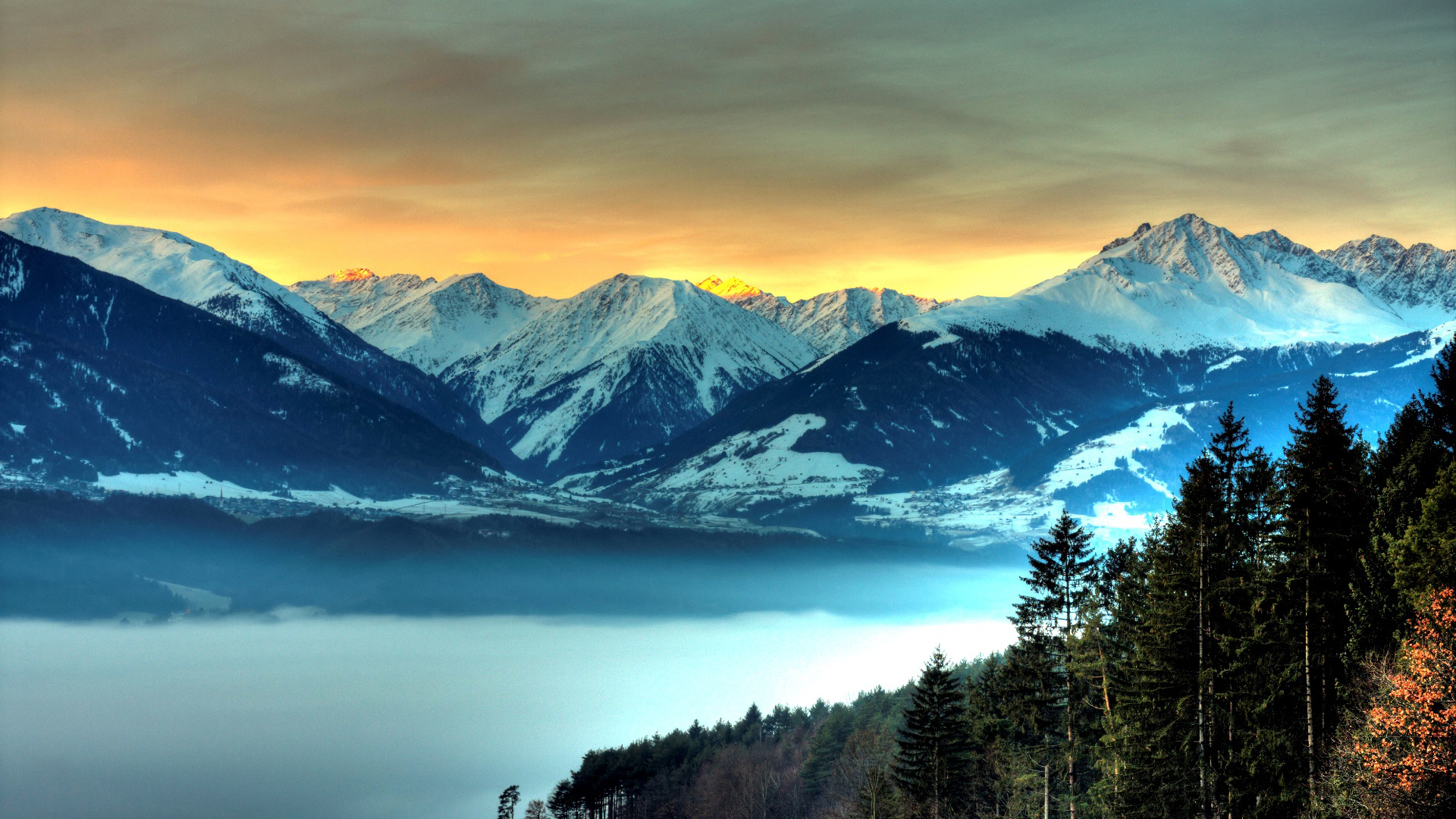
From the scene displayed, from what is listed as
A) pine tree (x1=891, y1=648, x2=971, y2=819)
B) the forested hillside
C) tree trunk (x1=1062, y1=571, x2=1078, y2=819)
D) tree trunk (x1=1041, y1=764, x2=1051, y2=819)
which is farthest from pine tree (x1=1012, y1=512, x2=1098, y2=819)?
pine tree (x1=891, y1=648, x2=971, y2=819)

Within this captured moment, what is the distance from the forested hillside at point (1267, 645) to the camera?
46781mm

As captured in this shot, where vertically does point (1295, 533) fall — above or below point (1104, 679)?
above

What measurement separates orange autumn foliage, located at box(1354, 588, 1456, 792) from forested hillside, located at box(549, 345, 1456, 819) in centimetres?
7

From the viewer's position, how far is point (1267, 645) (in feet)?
175

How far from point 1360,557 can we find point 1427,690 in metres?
10.2

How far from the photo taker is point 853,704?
193m

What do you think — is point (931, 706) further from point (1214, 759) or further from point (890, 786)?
point (1214, 759)

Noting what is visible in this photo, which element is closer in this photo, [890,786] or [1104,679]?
[1104,679]

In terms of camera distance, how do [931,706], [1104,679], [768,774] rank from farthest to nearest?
[768,774], [931,706], [1104,679]

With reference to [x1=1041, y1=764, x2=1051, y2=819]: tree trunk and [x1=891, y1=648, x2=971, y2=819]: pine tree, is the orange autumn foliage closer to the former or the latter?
[x1=1041, y1=764, x2=1051, y2=819]: tree trunk

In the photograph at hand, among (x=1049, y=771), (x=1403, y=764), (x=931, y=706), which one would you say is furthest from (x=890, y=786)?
(x=1403, y=764)

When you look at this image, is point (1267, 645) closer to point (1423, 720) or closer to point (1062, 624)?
point (1423, 720)

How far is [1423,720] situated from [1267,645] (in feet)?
32.2

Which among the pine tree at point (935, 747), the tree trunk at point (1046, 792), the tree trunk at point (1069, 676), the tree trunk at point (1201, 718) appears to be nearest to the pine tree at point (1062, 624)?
the tree trunk at point (1069, 676)
